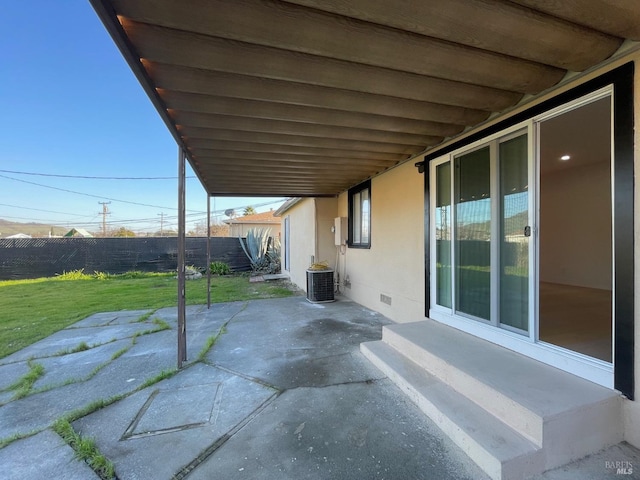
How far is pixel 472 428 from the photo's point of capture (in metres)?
1.72

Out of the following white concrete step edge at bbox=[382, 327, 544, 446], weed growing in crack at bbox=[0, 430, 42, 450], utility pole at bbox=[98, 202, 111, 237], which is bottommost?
weed growing in crack at bbox=[0, 430, 42, 450]

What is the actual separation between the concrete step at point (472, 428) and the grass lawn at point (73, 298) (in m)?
4.82

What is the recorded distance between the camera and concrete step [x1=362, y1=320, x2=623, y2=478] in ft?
5.12

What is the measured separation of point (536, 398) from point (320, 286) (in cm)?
468

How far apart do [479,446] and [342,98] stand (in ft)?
8.72

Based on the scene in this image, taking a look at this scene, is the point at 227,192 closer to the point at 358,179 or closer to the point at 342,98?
the point at 358,179

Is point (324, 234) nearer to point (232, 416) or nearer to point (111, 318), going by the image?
point (111, 318)

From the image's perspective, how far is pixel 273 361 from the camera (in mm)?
3121

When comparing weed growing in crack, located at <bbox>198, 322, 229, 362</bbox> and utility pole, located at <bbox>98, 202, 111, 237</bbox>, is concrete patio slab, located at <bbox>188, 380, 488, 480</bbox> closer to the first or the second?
weed growing in crack, located at <bbox>198, 322, 229, 362</bbox>

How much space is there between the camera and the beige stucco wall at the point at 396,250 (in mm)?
3977

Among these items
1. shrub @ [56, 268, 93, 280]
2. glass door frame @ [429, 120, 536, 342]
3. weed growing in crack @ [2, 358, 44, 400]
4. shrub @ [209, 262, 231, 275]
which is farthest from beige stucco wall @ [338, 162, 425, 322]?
shrub @ [56, 268, 93, 280]

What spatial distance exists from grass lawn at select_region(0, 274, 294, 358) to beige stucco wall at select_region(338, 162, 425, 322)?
283 centimetres

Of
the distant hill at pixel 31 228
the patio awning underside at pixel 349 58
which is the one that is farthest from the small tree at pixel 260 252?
the distant hill at pixel 31 228

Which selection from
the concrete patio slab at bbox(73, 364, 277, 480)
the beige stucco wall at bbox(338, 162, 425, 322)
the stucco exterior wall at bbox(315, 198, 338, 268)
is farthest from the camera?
the stucco exterior wall at bbox(315, 198, 338, 268)
